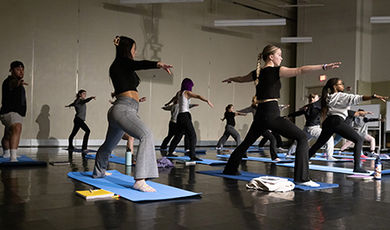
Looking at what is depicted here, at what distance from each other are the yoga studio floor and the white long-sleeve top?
1.24 meters

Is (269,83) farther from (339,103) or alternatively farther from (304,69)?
(339,103)

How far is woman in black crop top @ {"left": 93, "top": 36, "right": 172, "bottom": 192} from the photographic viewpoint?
3178 mm

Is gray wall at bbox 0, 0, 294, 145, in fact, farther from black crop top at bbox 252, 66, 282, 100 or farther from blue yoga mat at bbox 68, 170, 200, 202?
black crop top at bbox 252, 66, 282, 100

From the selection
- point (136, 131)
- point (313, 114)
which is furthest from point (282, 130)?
point (313, 114)

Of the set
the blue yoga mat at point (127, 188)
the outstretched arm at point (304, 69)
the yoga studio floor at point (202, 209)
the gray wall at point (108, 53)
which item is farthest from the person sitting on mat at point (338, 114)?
the gray wall at point (108, 53)

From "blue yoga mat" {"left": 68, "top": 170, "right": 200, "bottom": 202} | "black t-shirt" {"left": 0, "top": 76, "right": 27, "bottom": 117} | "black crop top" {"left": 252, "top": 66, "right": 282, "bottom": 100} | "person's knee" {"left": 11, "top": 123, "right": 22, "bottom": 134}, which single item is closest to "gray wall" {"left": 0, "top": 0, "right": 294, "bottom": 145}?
"black t-shirt" {"left": 0, "top": 76, "right": 27, "bottom": 117}

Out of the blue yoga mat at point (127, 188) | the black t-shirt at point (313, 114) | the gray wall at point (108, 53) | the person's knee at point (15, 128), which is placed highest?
the gray wall at point (108, 53)

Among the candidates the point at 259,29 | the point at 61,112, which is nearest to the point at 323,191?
the point at 61,112

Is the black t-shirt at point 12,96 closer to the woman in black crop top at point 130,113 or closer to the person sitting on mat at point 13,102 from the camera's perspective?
the person sitting on mat at point 13,102

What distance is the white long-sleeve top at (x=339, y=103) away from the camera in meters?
4.78

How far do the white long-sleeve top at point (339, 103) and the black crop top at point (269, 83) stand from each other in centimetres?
131

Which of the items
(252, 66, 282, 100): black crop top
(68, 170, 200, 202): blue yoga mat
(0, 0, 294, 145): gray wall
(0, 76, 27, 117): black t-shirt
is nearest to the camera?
(68, 170, 200, 202): blue yoga mat

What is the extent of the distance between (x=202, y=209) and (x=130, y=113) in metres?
1.16

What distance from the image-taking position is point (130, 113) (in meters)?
3.36
